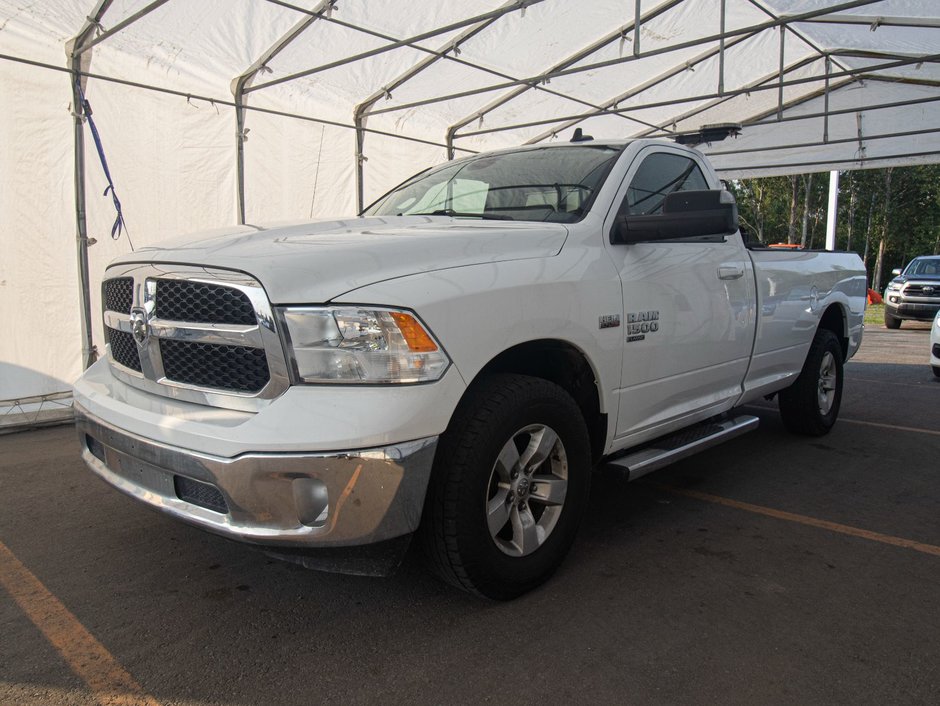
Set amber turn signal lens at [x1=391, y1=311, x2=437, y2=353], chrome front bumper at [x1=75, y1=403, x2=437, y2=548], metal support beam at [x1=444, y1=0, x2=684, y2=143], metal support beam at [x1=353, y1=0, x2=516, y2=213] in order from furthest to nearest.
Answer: metal support beam at [x1=444, y1=0, x2=684, y2=143], metal support beam at [x1=353, y1=0, x2=516, y2=213], amber turn signal lens at [x1=391, y1=311, x2=437, y2=353], chrome front bumper at [x1=75, y1=403, x2=437, y2=548]

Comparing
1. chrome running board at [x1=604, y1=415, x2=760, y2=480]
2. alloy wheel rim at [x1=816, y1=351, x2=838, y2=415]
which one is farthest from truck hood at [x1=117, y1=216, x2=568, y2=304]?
alloy wheel rim at [x1=816, y1=351, x2=838, y2=415]

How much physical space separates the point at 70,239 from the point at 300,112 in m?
3.18

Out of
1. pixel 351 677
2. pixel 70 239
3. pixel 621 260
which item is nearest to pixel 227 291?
pixel 351 677

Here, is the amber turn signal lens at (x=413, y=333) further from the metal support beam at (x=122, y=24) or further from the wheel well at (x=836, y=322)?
the metal support beam at (x=122, y=24)

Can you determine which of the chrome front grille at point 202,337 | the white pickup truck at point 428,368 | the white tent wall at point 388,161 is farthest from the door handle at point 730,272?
the white tent wall at point 388,161

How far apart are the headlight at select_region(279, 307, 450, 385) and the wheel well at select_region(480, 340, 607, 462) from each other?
0.62m

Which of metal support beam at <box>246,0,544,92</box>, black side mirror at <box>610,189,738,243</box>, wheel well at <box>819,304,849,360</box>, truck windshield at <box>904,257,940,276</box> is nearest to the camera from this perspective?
black side mirror at <box>610,189,738,243</box>

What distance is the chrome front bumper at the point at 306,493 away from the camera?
2.15 metres

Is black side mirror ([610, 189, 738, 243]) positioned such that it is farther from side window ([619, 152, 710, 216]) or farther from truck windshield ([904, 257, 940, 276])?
truck windshield ([904, 257, 940, 276])

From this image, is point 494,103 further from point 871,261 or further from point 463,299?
point 871,261

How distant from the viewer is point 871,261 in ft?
140

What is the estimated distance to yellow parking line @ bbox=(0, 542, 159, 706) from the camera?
219 centimetres

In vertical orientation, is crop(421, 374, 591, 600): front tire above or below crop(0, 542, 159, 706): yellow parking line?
above

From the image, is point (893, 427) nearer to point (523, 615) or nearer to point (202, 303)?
point (523, 615)
